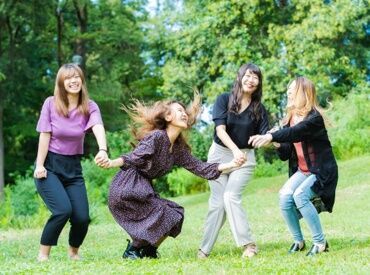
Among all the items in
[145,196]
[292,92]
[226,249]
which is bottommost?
[226,249]

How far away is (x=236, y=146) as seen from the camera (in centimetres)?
763

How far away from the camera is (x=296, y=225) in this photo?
7.84 metres

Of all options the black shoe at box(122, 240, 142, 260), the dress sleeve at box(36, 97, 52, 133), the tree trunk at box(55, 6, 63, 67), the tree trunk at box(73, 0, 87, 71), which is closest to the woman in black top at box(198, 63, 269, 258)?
the black shoe at box(122, 240, 142, 260)

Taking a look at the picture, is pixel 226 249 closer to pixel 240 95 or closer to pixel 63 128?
pixel 240 95

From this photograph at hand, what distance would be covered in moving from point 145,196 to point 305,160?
1707 mm

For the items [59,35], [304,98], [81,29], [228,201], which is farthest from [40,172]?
[81,29]

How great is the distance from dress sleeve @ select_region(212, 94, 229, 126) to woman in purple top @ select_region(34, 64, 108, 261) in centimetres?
119

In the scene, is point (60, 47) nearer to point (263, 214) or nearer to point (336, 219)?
point (263, 214)

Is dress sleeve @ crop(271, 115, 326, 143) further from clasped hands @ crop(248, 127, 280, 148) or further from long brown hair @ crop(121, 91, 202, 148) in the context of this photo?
long brown hair @ crop(121, 91, 202, 148)

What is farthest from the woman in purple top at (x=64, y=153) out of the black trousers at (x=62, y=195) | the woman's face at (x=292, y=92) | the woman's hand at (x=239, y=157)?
the woman's face at (x=292, y=92)

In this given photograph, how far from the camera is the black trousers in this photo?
24.5 ft

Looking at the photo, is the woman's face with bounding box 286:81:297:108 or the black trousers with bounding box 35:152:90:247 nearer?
the black trousers with bounding box 35:152:90:247

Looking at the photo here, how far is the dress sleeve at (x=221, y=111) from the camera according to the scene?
7723mm

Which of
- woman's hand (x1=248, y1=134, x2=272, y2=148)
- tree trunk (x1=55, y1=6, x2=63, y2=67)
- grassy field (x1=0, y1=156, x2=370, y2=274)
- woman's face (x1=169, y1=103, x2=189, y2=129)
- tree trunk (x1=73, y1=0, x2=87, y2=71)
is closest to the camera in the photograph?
grassy field (x1=0, y1=156, x2=370, y2=274)
